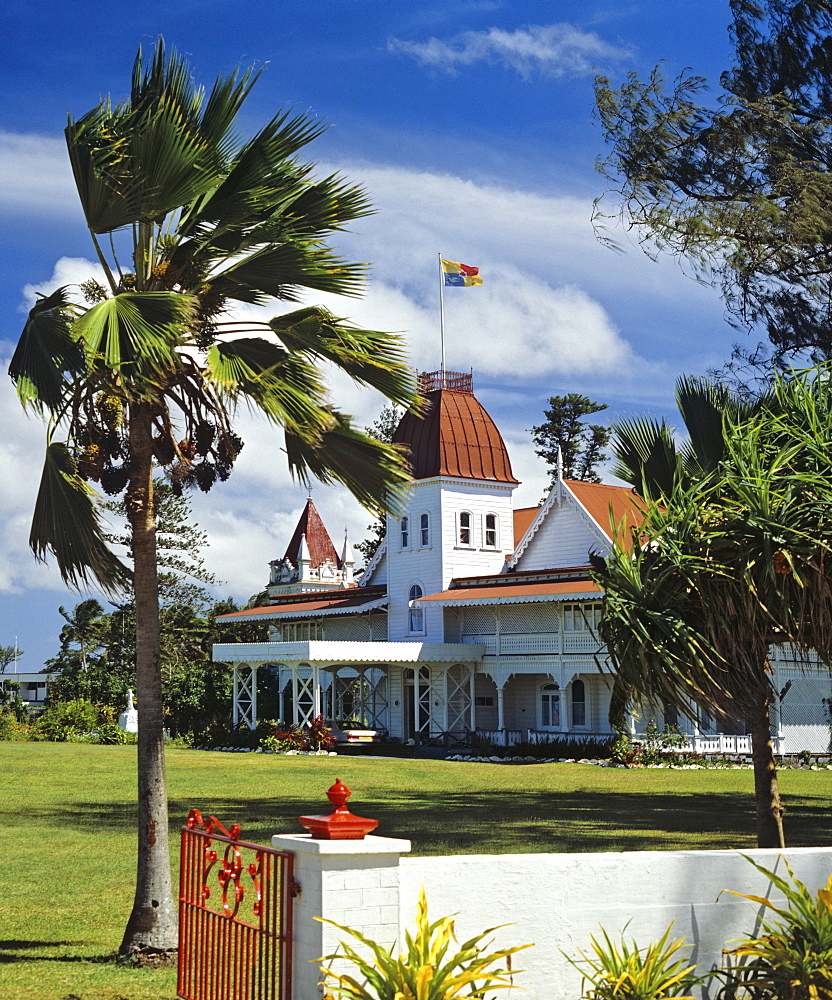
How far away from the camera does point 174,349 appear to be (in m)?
9.33

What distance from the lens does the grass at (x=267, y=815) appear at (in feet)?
31.9

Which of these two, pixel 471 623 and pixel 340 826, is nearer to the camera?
pixel 340 826

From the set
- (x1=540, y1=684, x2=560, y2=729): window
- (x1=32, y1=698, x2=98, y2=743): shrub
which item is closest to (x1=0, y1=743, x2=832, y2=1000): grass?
(x1=540, y1=684, x2=560, y2=729): window

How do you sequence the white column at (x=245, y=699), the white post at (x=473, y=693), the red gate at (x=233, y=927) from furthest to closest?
the white column at (x=245, y=699) < the white post at (x=473, y=693) < the red gate at (x=233, y=927)

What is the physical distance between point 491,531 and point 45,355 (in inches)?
1402

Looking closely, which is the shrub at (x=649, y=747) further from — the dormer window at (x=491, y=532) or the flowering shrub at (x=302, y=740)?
the dormer window at (x=491, y=532)

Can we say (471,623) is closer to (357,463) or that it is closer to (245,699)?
(245,699)

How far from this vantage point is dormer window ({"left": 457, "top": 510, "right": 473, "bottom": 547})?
142 feet

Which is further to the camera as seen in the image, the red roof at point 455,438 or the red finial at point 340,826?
the red roof at point 455,438

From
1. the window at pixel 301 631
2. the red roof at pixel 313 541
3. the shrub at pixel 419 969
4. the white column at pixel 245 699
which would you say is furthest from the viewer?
the red roof at pixel 313 541

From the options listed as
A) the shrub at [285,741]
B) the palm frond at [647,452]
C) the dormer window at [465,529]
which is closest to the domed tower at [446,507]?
the dormer window at [465,529]

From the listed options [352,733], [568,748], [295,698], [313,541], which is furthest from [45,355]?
[313,541]

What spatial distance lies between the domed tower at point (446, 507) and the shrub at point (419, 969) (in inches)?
1426

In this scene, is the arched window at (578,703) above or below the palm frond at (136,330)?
below
